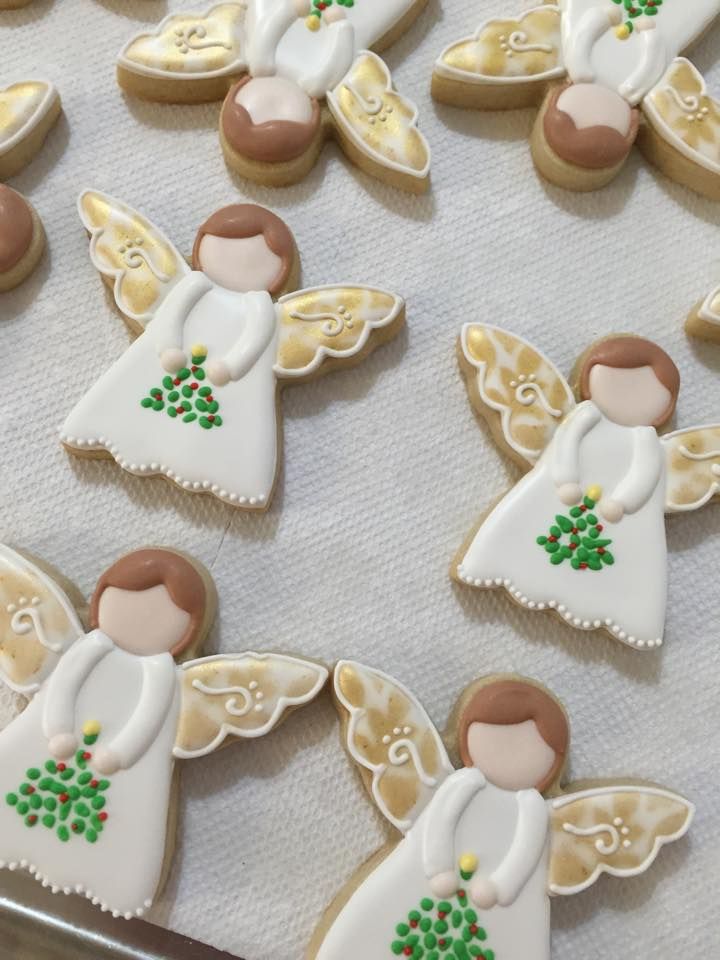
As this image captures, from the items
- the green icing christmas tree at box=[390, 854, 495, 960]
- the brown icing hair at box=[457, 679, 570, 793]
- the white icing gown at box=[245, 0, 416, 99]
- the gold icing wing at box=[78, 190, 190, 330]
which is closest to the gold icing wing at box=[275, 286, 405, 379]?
the gold icing wing at box=[78, 190, 190, 330]

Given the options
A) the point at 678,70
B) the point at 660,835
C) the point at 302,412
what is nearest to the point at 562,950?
the point at 660,835

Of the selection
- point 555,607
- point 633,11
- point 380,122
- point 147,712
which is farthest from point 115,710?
point 633,11

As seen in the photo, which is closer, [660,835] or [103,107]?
[660,835]

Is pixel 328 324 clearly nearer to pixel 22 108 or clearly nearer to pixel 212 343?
pixel 212 343

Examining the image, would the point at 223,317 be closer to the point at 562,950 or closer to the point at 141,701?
the point at 141,701

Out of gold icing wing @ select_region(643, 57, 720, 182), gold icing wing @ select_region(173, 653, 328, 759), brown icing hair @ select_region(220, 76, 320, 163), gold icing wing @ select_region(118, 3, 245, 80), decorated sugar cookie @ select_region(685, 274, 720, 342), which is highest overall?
gold icing wing @ select_region(118, 3, 245, 80)

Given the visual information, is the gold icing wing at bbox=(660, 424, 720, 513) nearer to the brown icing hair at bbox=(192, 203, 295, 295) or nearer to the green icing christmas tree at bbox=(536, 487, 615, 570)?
the green icing christmas tree at bbox=(536, 487, 615, 570)

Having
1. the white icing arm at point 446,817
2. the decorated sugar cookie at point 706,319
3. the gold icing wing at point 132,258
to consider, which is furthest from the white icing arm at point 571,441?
the gold icing wing at point 132,258
